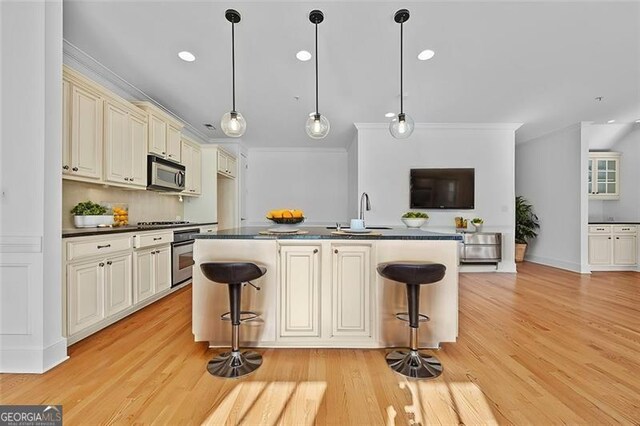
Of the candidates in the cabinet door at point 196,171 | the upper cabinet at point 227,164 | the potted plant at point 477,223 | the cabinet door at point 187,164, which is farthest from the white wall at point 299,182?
the potted plant at point 477,223

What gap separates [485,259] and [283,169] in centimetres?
466

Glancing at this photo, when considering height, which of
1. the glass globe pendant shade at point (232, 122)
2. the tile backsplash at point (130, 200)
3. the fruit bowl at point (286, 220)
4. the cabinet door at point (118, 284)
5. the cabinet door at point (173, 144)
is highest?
the cabinet door at point (173, 144)

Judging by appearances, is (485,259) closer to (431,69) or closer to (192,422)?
(431,69)

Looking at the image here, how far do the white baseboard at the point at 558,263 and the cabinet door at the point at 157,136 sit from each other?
7045mm

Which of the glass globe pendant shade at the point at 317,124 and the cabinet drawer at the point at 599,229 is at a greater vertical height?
the glass globe pendant shade at the point at 317,124

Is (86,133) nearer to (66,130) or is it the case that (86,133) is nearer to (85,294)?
(66,130)

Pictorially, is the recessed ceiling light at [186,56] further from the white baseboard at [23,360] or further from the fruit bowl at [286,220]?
the white baseboard at [23,360]

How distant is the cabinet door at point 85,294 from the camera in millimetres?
2152

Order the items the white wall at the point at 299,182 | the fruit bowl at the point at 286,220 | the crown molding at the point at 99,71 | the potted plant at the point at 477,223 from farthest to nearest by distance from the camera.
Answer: the white wall at the point at 299,182 → the potted plant at the point at 477,223 → the crown molding at the point at 99,71 → the fruit bowl at the point at 286,220

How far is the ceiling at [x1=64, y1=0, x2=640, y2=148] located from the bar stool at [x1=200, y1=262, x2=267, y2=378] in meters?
1.99

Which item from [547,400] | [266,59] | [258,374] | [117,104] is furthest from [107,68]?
[547,400]

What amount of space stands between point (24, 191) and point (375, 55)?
308 centimetres

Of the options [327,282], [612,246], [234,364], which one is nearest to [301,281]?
[327,282]

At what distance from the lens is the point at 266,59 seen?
2873 millimetres
